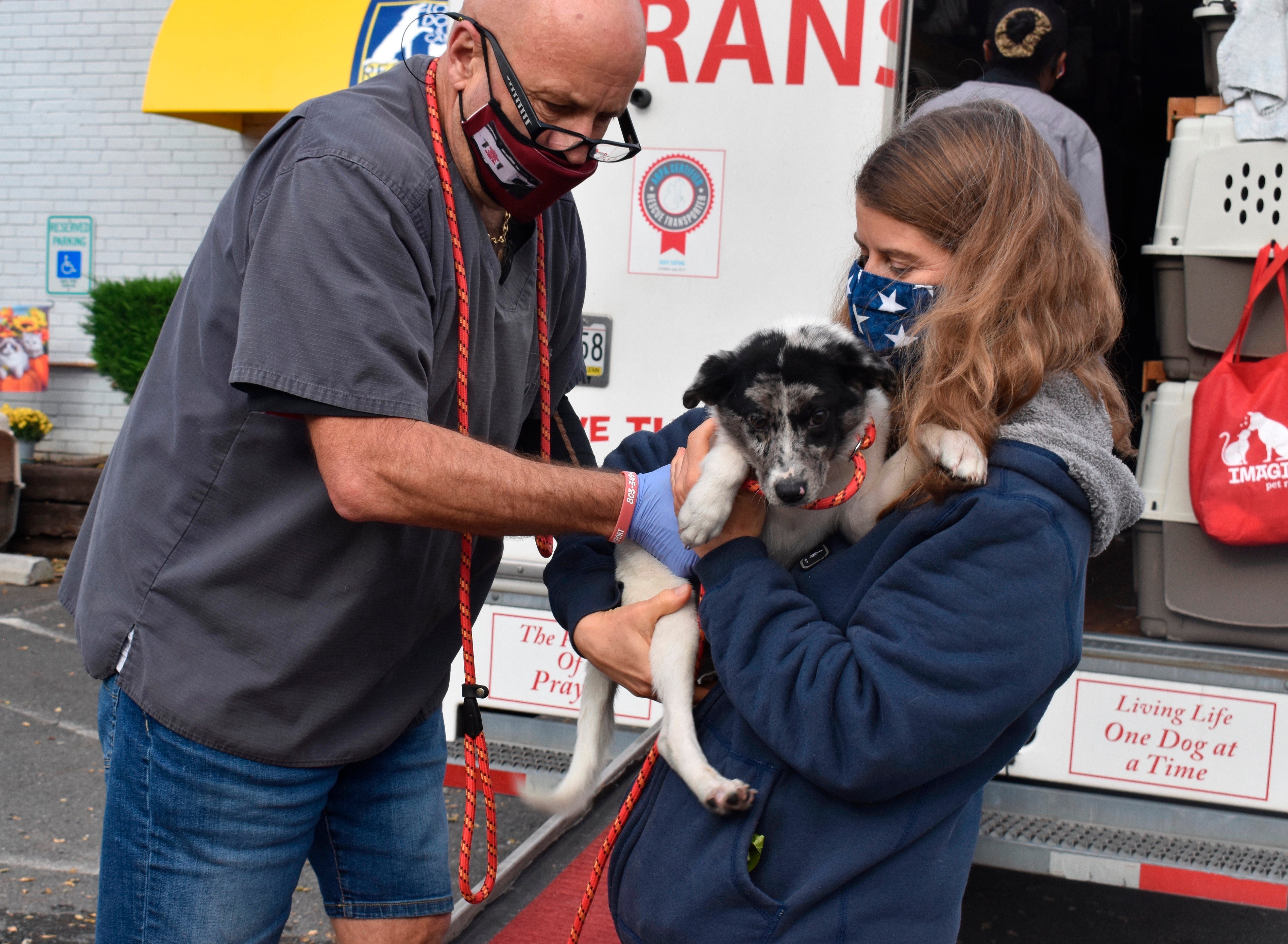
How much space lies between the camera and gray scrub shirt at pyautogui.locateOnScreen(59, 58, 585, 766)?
5.92 feet

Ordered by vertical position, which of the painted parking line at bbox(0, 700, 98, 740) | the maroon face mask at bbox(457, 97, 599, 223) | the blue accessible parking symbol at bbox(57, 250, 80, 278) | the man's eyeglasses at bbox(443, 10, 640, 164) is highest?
the blue accessible parking symbol at bbox(57, 250, 80, 278)

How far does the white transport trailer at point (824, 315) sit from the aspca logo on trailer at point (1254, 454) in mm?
244

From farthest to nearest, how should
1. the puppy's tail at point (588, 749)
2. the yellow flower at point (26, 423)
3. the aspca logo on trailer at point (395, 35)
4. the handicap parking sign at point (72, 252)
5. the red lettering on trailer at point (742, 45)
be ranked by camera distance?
the handicap parking sign at point (72, 252), the yellow flower at point (26, 423), the aspca logo on trailer at point (395, 35), the red lettering on trailer at point (742, 45), the puppy's tail at point (588, 749)

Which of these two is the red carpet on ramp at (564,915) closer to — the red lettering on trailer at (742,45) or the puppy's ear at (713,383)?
the puppy's ear at (713,383)

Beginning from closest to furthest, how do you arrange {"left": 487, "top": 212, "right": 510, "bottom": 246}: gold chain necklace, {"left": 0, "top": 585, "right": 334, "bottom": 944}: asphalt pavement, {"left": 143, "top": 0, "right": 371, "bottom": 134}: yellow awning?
{"left": 487, "top": 212, "right": 510, "bottom": 246}: gold chain necklace, {"left": 0, "top": 585, "right": 334, "bottom": 944}: asphalt pavement, {"left": 143, "top": 0, "right": 371, "bottom": 134}: yellow awning

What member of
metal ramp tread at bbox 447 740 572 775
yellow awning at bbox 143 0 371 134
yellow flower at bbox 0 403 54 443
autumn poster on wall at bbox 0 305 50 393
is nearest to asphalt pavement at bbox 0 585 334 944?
metal ramp tread at bbox 447 740 572 775

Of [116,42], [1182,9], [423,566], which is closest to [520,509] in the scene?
[423,566]

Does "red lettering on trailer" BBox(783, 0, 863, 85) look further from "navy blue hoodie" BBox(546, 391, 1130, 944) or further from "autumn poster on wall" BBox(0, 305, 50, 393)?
"autumn poster on wall" BBox(0, 305, 50, 393)

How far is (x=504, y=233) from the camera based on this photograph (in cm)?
227

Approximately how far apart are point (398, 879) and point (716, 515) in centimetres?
111

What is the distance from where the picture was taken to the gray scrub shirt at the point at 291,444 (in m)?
1.80

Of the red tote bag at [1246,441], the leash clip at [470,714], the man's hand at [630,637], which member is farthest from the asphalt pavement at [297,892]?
the man's hand at [630,637]

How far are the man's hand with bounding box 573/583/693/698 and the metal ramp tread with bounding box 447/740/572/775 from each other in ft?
5.47

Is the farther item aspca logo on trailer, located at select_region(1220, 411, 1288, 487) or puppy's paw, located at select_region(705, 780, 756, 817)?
aspca logo on trailer, located at select_region(1220, 411, 1288, 487)
